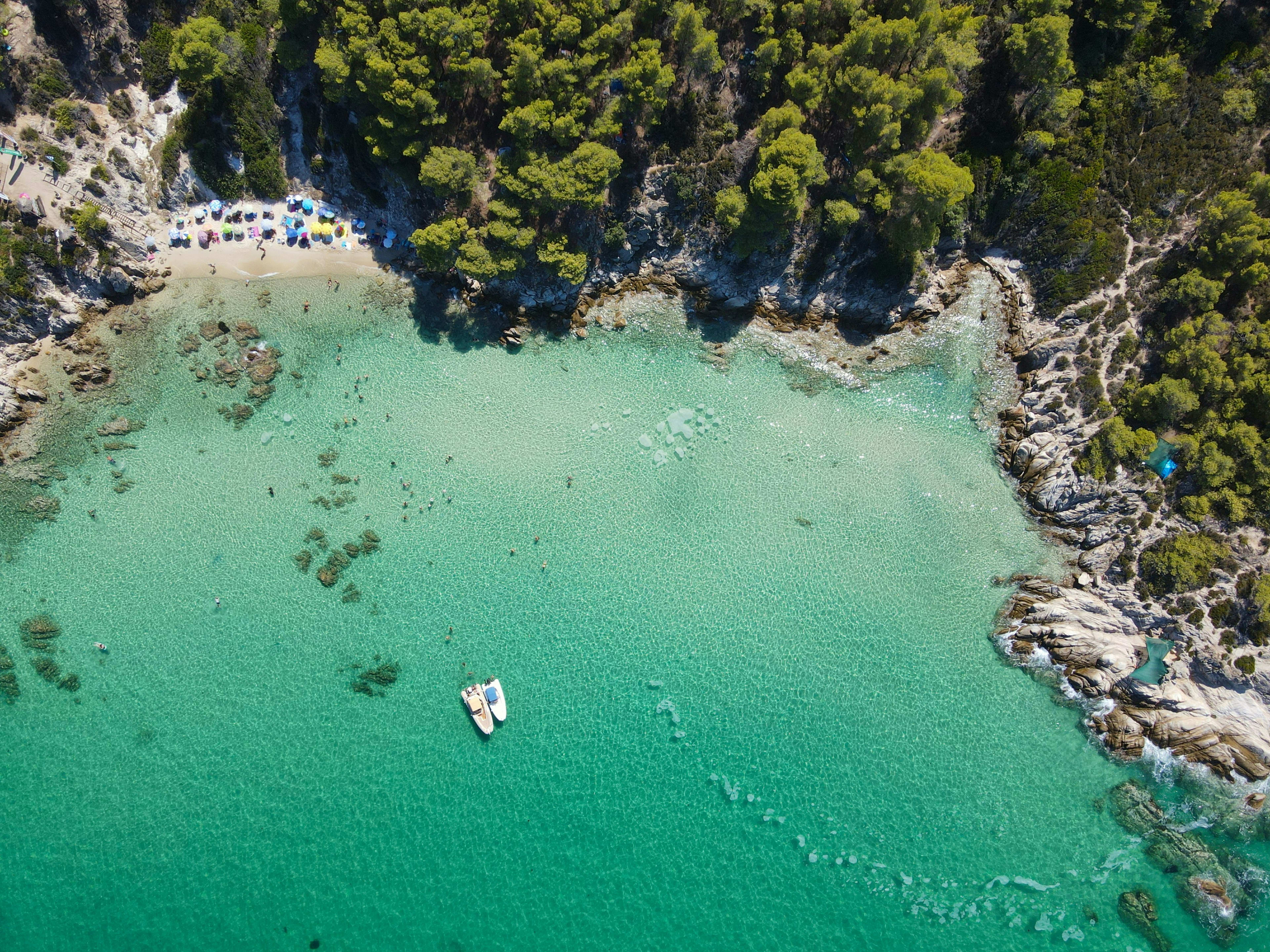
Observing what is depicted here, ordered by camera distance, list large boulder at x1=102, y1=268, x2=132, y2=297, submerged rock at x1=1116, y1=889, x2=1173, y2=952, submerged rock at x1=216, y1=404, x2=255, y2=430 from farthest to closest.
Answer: submerged rock at x1=216, y1=404, x2=255, y2=430, large boulder at x1=102, y1=268, x2=132, y2=297, submerged rock at x1=1116, y1=889, x2=1173, y2=952

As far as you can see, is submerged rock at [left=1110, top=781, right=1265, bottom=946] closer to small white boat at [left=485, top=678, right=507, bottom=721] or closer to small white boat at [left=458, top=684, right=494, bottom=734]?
small white boat at [left=485, top=678, right=507, bottom=721]

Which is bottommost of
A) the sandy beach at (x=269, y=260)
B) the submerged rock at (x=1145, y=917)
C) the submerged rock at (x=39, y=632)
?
the submerged rock at (x=1145, y=917)

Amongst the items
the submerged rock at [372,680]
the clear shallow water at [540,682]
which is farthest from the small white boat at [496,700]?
the submerged rock at [372,680]

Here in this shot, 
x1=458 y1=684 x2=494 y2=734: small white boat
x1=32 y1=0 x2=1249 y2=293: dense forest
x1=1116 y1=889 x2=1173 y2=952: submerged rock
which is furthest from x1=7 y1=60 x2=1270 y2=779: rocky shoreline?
x1=458 y1=684 x2=494 y2=734: small white boat

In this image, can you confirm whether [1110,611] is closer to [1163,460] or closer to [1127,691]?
[1127,691]

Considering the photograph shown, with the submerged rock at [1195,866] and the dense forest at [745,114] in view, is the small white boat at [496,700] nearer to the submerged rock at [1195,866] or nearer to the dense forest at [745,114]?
the dense forest at [745,114]

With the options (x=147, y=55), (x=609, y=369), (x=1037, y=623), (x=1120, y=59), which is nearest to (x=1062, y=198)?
(x=1120, y=59)

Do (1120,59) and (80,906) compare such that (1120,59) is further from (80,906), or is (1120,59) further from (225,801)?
(80,906)
